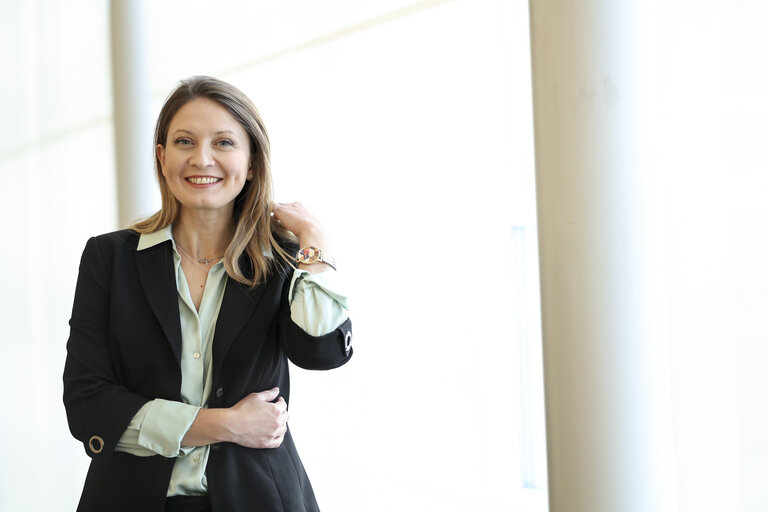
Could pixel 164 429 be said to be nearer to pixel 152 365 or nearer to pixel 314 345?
pixel 152 365

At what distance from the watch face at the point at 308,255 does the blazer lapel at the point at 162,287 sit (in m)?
0.29

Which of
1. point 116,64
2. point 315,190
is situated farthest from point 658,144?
point 116,64

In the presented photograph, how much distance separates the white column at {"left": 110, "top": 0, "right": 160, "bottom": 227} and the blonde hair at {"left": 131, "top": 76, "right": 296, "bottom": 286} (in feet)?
5.53

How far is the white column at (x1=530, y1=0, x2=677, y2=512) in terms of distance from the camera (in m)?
1.58

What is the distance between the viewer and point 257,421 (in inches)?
62.9

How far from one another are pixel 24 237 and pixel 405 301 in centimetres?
228

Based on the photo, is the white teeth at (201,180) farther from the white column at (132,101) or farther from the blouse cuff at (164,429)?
the white column at (132,101)

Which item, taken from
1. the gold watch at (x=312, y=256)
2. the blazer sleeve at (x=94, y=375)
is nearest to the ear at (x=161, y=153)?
the blazer sleeve at (x=94, y=375)

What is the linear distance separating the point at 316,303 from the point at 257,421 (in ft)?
0.93

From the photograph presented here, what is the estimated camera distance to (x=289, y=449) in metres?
1.73

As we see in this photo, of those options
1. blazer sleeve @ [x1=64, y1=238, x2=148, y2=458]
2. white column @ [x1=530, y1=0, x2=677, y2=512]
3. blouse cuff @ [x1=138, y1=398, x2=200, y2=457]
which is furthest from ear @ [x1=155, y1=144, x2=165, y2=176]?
white column @ [x1=530, y1=0, x2=677, y2=512]

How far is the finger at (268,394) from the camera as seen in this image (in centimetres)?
164

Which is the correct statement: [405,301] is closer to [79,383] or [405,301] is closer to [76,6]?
[79,383]

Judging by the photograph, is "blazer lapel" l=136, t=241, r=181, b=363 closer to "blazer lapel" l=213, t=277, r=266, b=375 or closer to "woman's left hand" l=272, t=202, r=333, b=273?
"blazer lapel" l=213, t=277, r=266, b=375
